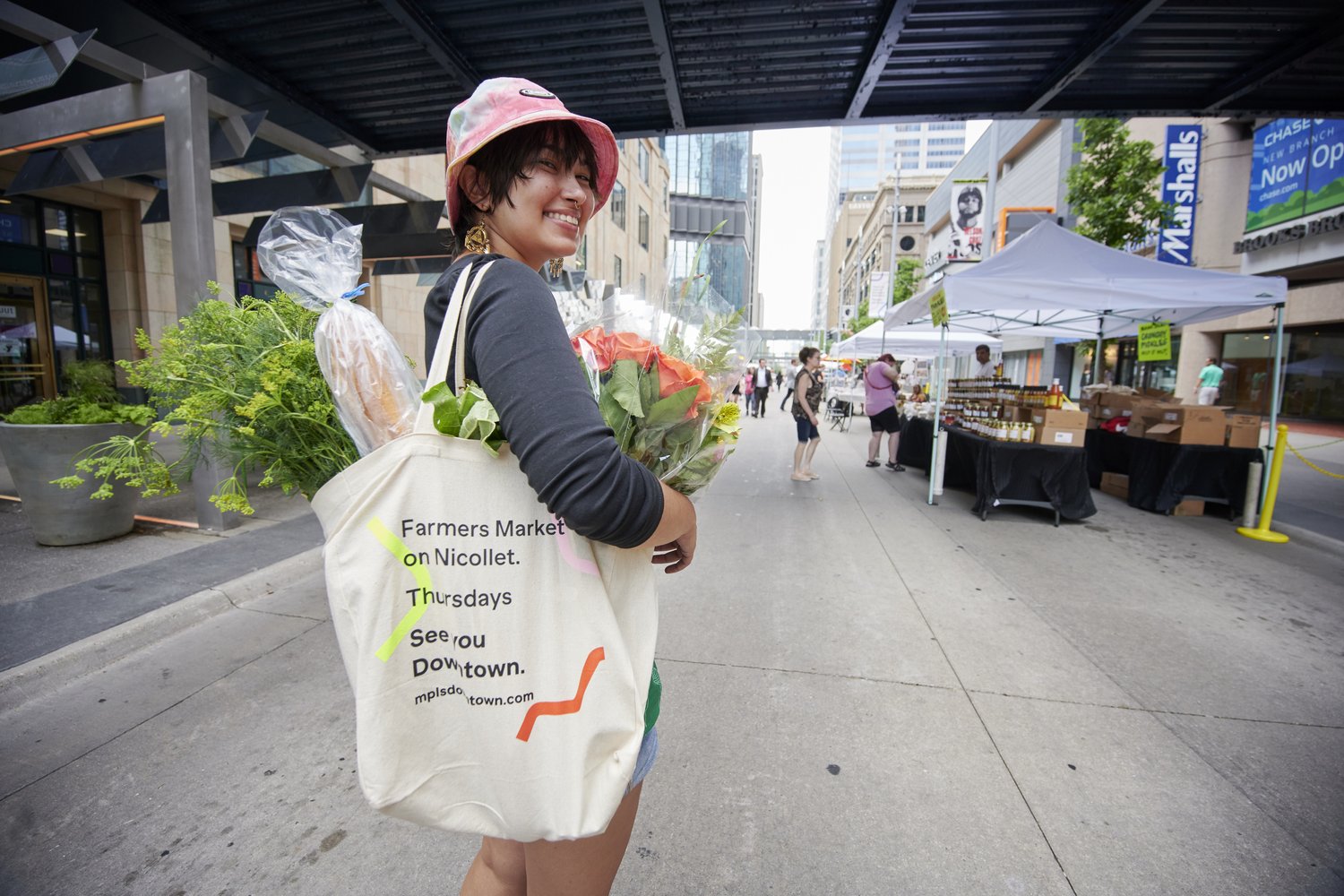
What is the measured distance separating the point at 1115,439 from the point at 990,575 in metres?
5.07

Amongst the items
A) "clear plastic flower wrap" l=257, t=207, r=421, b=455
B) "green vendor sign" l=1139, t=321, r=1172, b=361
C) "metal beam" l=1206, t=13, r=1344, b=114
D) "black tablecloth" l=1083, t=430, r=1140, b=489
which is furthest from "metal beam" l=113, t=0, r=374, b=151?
"green vendor sign" l=1139, t=321, r=1172, b=361

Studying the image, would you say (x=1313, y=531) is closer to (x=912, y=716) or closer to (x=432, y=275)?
(x=912, y=716)

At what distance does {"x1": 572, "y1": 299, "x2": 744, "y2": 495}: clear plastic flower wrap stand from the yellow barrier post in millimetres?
7925

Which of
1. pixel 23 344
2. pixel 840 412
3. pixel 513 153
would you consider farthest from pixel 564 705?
pixel 840 412

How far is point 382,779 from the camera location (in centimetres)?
97

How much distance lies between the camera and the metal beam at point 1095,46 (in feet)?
14.3

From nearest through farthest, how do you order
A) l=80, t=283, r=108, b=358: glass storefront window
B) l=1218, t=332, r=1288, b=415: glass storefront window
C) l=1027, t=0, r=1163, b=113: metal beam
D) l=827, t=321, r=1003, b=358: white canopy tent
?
1. l=1027, t=0, r=1163, b=113: metal beam
2. l=80, t=283, r=108, b=358: glass storefront window
3. l=827, t=321, r=1003, b=358: white canopy tent
4. l=1218, t=332, r=1288, b=415: glass storefront window

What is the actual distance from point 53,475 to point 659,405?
5833 mm

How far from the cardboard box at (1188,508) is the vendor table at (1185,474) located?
81 mm

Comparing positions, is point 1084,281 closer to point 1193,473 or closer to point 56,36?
point 1193,473

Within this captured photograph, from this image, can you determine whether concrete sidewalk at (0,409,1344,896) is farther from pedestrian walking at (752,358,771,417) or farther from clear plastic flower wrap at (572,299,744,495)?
pedestrian walking at (752,358,771,417)

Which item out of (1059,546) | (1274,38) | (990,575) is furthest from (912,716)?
(1274,38)

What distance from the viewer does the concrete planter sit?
182 inches

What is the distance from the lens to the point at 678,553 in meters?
1.29
